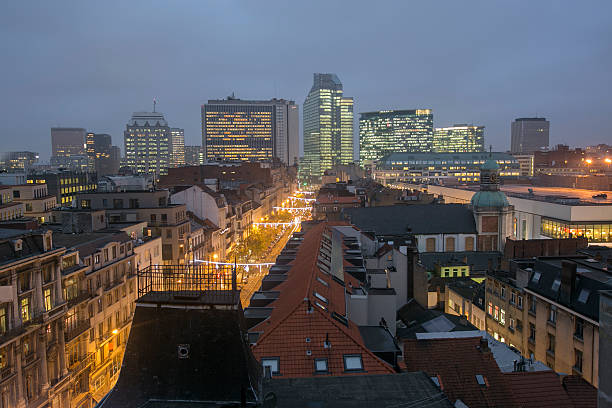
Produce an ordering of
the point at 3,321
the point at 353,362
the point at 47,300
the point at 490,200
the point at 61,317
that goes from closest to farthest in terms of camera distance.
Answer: the point at 353,362, the point at 3,321, the point at 47,300, the point at 61,317, the point at 490,200

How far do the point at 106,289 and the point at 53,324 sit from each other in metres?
8.48

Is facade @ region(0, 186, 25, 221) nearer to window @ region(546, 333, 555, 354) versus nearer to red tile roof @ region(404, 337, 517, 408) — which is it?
red tile roof @ region(404, 337, 517, 408)

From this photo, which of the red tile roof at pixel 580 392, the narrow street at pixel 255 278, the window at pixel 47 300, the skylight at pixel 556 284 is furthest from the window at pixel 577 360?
the window at pixel 47 300

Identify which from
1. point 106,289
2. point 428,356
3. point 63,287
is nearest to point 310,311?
point 428,356

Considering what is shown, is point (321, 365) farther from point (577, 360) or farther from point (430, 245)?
point (430, 245)

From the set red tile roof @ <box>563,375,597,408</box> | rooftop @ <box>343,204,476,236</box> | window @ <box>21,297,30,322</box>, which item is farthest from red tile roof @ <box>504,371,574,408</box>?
rooftop @ <box>343,204,476,236</box>

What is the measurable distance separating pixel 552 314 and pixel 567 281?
9.13 feet

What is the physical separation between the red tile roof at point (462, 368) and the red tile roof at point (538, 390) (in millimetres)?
718

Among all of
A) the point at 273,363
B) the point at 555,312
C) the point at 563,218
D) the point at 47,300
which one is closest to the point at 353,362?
the point at 273,363

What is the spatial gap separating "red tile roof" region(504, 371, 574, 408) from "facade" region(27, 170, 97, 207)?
333 feet

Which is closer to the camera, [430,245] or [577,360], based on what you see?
[577,360]

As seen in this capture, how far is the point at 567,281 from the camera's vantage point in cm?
2945

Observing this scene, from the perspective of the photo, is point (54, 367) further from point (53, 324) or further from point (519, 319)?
point (519, 319)

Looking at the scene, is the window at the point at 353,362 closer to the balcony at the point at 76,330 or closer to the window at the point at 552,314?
the window at the point at 552,314
